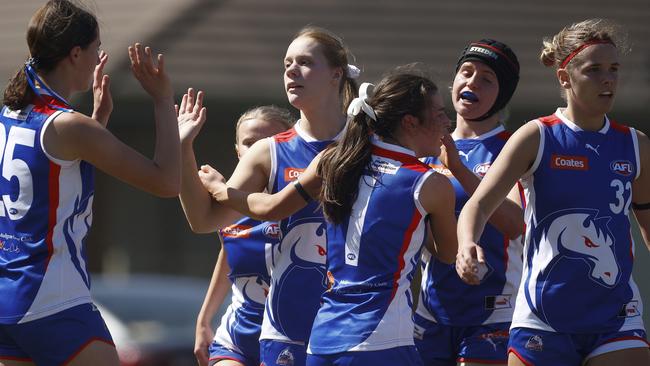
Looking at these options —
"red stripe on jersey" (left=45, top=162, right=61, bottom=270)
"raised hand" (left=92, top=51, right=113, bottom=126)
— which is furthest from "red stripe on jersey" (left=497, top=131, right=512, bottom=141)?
"red stripe on jersey" (left=45, top=162, right=61, bottom=270)

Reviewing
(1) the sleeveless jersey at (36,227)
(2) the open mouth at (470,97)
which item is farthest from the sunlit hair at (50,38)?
(2) the open mouth at (470,97)

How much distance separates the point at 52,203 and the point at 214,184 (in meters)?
1.05

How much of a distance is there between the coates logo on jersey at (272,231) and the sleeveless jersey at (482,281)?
699 mm

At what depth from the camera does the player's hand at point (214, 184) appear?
209 inches

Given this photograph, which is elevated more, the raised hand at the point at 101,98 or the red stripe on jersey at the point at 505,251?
the raised hand at the point at 101,98

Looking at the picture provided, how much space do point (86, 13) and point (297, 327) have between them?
5.41 feet

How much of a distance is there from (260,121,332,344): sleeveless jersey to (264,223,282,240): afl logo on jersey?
0.28 metres

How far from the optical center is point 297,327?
5305 millimetres

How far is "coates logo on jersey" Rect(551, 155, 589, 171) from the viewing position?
191 inches

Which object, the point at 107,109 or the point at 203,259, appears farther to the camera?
the point at 203,259

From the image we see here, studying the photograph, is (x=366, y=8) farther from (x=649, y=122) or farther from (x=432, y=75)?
(x=432, y=75)

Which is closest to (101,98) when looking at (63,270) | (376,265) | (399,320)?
(63,270)

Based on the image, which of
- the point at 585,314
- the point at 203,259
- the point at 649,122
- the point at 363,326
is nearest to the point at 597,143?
the point at 585,314

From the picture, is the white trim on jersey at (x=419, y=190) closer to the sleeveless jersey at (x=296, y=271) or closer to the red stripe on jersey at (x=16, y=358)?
the sleeveless jersey at (x=296, y=271)
